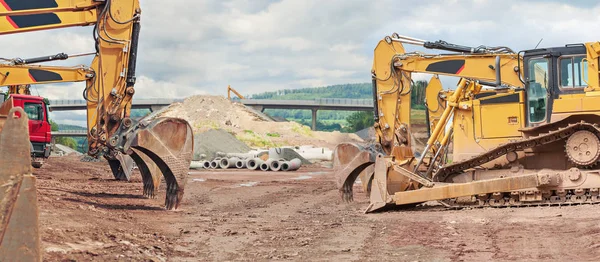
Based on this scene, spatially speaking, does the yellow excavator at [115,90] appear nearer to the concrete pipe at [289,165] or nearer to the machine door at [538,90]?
the machine door at [538,90]

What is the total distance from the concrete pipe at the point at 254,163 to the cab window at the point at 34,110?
1723 cm

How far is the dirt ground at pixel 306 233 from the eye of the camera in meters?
9.68

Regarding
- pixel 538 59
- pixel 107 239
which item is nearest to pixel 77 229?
pixel 107 239

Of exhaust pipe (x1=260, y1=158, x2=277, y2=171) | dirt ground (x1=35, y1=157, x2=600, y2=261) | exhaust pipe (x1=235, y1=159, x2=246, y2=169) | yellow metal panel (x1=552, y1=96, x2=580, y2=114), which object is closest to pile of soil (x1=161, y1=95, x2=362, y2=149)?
exhaust pipe (x1=235, y1=159, x2=246, y2=169)

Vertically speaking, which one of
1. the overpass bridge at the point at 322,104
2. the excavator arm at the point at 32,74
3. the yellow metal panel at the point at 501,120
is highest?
the overpass bridge at the point at 322,104

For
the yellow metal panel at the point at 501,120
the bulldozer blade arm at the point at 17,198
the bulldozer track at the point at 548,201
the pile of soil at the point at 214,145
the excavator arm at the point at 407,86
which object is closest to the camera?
the bulldozer blade arm at the point at 17,198

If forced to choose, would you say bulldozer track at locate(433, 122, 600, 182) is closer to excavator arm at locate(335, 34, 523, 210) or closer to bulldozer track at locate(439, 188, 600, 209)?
excavator arm at locate(335, 34, 523, 210)

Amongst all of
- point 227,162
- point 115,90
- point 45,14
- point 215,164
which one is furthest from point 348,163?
point 215,164

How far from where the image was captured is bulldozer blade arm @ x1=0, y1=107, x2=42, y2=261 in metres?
6.27

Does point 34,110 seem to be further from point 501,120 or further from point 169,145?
point 501,120

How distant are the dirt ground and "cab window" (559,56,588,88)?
2749 millimetres

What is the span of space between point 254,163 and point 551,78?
28.5 meters

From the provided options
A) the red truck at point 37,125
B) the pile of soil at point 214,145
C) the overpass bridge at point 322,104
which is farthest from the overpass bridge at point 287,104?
the red truck at point 37,125

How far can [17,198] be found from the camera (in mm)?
6312
